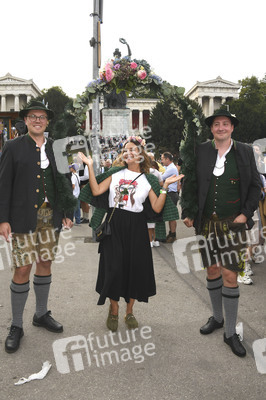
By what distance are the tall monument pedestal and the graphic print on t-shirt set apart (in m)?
31.6

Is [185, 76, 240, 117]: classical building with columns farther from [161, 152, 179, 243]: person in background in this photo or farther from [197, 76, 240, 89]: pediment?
[161, 152, 179, 243]: person in background

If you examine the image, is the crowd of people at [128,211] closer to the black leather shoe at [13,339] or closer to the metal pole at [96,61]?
the black leather shoe at [13,339]

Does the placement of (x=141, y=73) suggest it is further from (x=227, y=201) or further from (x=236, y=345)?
(x=236, y=345)

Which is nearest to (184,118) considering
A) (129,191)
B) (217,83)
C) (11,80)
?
(129,191)

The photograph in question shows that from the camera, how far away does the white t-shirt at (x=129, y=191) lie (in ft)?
11.8

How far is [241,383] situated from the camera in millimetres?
2803

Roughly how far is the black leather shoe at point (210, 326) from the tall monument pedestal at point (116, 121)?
31.8m

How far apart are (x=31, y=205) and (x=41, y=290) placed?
3.10 ft

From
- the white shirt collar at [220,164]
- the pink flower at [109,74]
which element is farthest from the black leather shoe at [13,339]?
the pink flower at [109,74]

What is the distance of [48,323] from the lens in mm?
3734

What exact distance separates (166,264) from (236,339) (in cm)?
290

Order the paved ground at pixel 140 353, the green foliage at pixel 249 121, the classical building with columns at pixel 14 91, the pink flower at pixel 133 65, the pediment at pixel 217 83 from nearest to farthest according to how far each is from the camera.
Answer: the paved ground at pixel 140 353 → the pink flower at pixel 133 65 → the green foliage at pixel 249 121 → the classical building with columns at pixel 14 91 → the pediment at pixel 217 83

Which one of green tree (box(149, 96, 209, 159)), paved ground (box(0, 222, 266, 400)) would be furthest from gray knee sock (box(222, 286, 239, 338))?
green tree (box(149, 96, 209, 159))

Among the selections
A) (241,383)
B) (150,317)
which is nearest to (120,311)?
(150,317)
